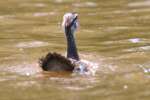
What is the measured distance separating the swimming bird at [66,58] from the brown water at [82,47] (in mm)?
148

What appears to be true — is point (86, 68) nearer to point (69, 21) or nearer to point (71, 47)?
point (71, 47)

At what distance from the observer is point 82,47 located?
46.8ft

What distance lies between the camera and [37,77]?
36.2 ft

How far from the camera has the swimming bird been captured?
10688mm

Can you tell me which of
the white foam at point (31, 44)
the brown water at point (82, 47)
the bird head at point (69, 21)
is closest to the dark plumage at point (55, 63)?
the brown water at point (82, 47)

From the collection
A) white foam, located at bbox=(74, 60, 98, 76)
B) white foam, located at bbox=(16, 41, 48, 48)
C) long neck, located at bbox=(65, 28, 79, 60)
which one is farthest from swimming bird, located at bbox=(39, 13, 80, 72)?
white foam, located at bbox=(16, 41, 48, 48)

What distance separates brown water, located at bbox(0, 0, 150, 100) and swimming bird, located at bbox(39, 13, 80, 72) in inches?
5.8

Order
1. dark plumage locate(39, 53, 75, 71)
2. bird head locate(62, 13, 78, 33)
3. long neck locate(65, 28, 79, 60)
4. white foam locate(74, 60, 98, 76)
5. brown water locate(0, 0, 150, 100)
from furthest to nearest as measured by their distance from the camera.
Result: long neck locate(65, 28, 79, 60) → bird head locate(62, 13, 78, 33) → white foam locate(74, 60, 98, 76) → dark plumage locate(39, 53, 75, 71) → brown water locate(0, 0, 150, 100)

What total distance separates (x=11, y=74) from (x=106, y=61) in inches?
73.5

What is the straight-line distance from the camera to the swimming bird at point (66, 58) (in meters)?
10.7

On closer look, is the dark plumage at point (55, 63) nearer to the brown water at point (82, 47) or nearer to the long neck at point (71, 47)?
the brown water at point (82, 47)

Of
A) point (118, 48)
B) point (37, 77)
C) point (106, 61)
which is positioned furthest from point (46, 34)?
point (37, 77)

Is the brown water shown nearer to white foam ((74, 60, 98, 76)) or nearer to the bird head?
Result: white foam ((74, 60, 98, 76))

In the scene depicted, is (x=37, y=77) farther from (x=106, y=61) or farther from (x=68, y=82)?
(x=106, y=61)
